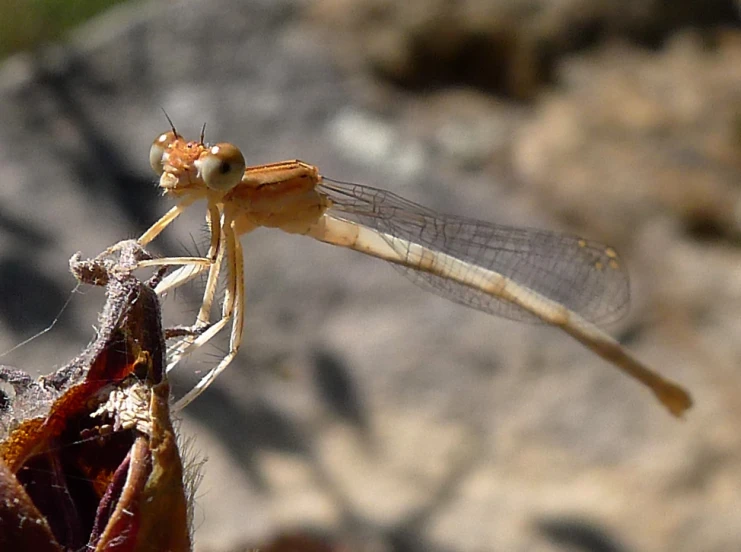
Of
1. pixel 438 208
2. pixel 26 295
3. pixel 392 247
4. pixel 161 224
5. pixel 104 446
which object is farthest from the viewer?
pixel 438 208

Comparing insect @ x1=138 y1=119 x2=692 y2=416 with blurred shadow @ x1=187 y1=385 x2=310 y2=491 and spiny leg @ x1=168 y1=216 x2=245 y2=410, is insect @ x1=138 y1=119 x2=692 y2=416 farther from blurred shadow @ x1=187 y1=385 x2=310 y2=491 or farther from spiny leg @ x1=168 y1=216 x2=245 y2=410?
blurred shadow @ x1=187 y1=385 x2=310 y2=491

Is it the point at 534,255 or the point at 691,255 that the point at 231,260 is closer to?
the point at 534,255

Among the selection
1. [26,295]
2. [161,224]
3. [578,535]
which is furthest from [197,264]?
[578,535]

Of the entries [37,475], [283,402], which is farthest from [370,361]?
[37,475]

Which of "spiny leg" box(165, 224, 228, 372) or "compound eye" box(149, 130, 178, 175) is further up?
"compound eye" box(149, 130, 178, 175)

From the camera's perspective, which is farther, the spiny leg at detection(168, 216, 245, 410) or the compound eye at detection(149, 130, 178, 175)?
the compound eye at detection(149, 130, 178, 175)

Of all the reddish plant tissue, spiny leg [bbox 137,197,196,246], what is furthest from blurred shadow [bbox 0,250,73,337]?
the reddish plant tissue

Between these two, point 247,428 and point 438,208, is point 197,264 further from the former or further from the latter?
point 438,208
